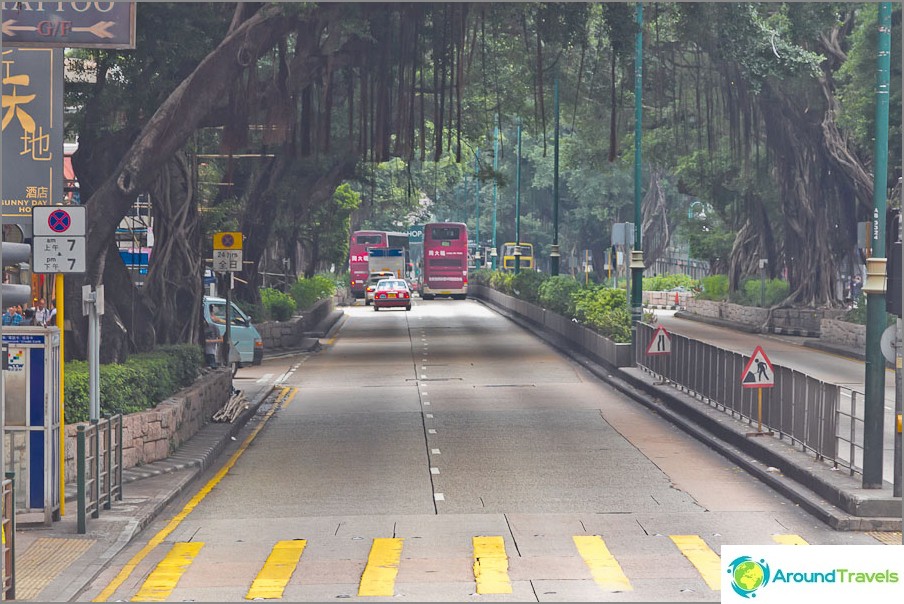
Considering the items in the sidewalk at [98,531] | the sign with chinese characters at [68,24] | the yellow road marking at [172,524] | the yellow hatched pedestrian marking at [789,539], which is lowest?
the yellow road marking at [172,524]

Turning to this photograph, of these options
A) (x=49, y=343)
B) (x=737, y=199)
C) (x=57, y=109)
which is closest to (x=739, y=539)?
(x=49, y=343)

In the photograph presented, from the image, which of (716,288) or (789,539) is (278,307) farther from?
(789,539)

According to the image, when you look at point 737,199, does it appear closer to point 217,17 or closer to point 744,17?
point 744,17

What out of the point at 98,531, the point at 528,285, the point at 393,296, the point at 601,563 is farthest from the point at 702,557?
the point at 393,296

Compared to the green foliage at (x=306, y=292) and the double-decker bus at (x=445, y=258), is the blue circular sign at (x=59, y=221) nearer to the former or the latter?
the green foliage at (x=306, y=292)

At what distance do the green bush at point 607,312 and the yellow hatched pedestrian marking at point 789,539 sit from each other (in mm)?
21060

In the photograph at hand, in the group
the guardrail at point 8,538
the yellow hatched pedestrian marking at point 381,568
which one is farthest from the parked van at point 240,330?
the guardrail at point 8,538

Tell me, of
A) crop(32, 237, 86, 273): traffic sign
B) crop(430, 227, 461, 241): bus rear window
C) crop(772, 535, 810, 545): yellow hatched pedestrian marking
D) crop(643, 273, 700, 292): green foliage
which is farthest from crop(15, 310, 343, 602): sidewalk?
crop(643, 273, 700, 292): green foliage

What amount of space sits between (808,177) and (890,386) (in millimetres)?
17288

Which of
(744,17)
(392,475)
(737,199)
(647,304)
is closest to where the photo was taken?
(392,475)

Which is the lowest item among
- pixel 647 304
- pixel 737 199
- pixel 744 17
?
pixel 647 304

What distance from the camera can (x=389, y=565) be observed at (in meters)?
13.3

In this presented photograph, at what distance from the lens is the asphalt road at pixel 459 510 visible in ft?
41.2

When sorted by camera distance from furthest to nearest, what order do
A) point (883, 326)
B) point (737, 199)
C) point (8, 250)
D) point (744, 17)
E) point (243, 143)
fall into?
point (737, 199), point (744, 17), point (243, 143), point (883, 326), point (8, 250)
